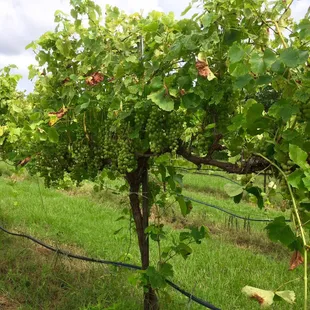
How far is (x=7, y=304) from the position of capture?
11.4 feet

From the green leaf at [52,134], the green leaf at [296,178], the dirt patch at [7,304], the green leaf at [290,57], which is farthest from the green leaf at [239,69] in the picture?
the dirt patch at [7,304]

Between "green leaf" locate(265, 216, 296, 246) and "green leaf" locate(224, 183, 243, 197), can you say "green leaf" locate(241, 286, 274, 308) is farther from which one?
"green leaf" locate(224, 183, 243, 197)

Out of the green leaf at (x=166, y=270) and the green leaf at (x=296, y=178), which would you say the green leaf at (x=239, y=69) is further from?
the green leaf at (x=166, y=270)

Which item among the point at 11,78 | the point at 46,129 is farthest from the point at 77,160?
the point at 11,78

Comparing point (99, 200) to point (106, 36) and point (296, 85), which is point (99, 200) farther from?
point (296, 85)

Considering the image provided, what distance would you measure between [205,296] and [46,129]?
88.0 inches

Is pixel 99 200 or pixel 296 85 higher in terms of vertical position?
pixel 296 85

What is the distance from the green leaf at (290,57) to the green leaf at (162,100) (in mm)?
562

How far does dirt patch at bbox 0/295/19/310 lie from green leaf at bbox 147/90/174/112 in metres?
2.40

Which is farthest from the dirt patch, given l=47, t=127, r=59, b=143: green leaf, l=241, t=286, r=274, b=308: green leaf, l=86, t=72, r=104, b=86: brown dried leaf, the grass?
l=241, t=286, r=274, b=308: green leaf

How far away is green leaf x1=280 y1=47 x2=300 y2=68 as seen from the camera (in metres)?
1.31

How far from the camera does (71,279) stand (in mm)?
3836

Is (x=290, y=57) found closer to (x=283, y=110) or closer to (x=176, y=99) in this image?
→ (x=283, y=110)

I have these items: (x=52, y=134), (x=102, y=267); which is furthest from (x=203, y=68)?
(x=102, y=267)
